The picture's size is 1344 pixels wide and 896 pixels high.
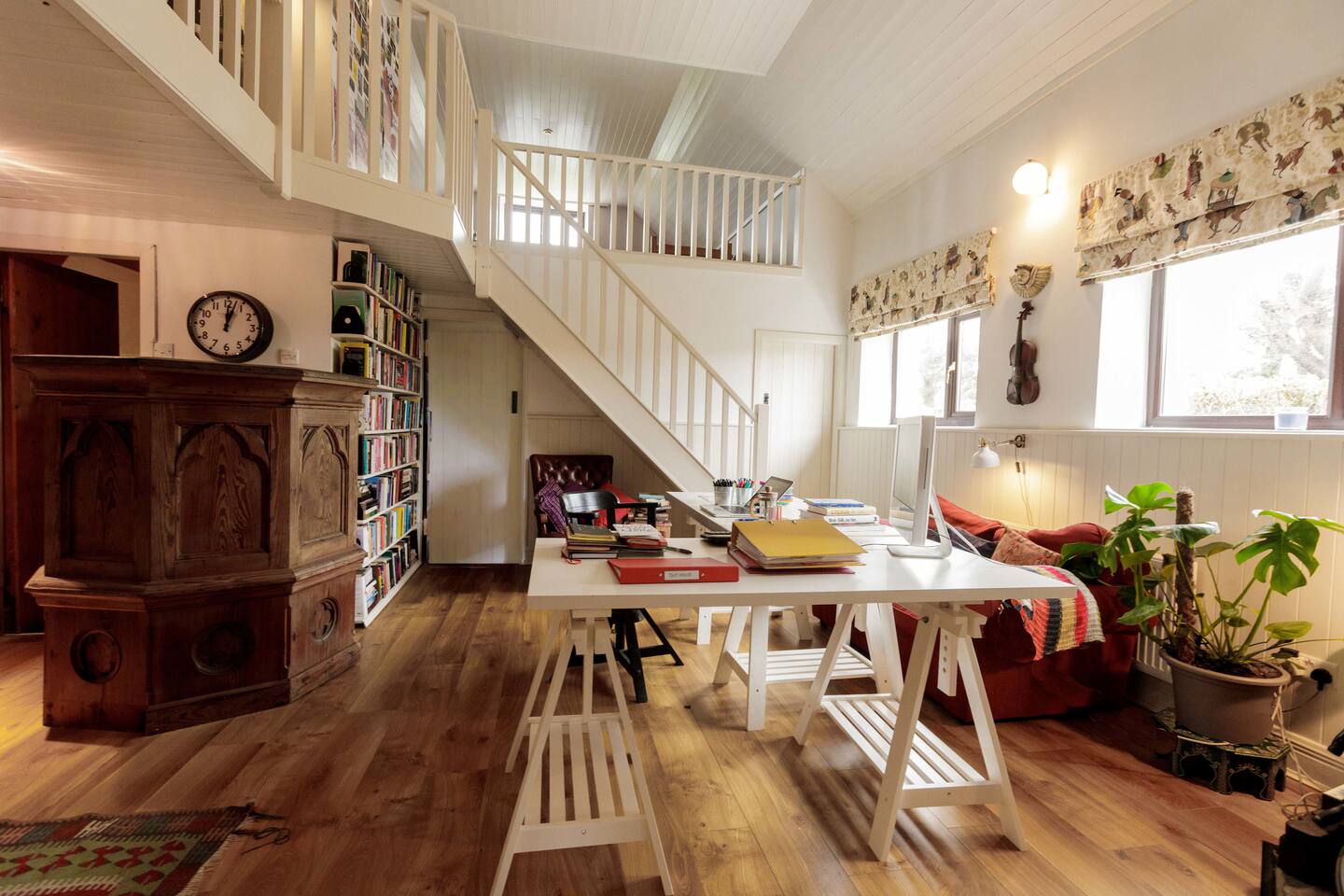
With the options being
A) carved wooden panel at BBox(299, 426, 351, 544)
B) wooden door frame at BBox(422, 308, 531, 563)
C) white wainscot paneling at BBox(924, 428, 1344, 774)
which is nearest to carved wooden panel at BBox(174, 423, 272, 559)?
carved wooden panel at BBox(299, 426, 351, 544)

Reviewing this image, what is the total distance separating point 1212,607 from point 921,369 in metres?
2.48

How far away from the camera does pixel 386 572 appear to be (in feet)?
12.9

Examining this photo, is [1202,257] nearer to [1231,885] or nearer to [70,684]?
[1231,885]

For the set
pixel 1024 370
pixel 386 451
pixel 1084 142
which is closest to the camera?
pixel 1084 142

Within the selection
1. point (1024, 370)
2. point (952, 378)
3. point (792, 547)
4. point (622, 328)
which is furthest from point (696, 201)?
point (792, 547)

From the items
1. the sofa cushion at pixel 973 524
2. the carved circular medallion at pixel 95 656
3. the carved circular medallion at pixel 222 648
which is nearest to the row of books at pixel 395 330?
the carved circular medallion at pixel 222 648

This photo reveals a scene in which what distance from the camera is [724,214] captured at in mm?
5035

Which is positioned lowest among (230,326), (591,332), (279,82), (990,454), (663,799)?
(663,799)

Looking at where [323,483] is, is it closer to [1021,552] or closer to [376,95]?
[376,95]

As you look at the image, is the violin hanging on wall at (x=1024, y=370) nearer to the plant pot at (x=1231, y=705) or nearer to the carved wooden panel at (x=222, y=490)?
the plant pot at (x=1231, y=705)

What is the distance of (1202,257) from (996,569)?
6.52 feet

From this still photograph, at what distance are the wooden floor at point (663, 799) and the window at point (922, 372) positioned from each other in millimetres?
2135

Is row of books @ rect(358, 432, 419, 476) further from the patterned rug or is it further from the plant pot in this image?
the plant pot

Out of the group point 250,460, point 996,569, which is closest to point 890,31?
point 996,569
